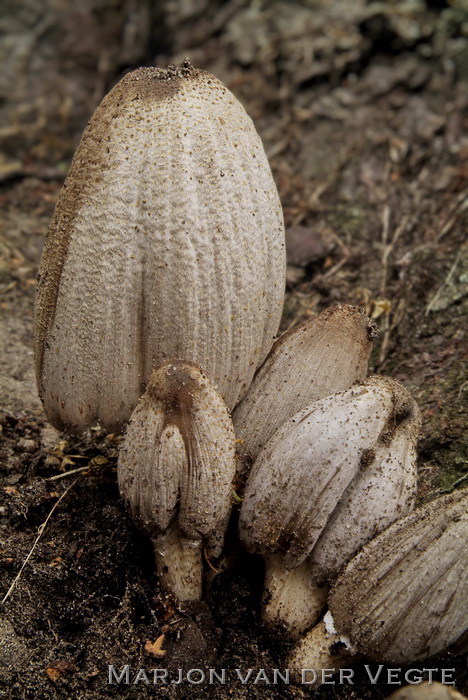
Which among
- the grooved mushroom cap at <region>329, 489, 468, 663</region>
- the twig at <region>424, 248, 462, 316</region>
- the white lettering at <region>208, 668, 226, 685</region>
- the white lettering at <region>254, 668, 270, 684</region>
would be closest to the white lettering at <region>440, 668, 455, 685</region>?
the grooved mushroom cap at <region>329, 489, 468, 663</region>

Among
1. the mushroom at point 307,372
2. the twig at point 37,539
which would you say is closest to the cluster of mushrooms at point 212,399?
the mushroom at point 307,372

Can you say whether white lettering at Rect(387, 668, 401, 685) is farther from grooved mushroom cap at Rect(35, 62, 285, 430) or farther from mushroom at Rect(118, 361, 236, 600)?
grooved mushroom cap at Rect(35, 62, 285, 430)

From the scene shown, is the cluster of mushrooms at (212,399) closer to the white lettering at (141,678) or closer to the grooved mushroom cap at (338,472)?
the grooved mushroom cap at (338,472)

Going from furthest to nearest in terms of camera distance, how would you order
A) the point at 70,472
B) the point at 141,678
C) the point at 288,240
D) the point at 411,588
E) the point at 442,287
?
the point at 288,240 → the point at 442,287 → the point at 70,472 → the point at 141,678 → the point at 411,588

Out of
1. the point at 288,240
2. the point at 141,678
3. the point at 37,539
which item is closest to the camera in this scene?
the point at 141,678

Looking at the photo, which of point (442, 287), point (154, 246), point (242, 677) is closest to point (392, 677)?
point (242, 677)

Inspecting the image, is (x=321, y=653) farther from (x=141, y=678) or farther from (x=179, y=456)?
(x=179, y=456)
